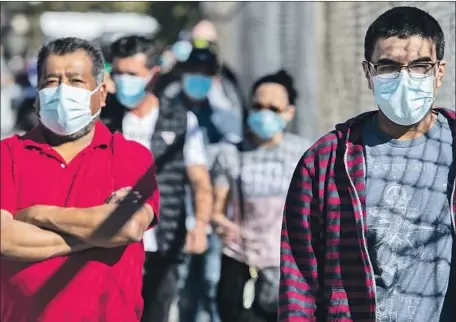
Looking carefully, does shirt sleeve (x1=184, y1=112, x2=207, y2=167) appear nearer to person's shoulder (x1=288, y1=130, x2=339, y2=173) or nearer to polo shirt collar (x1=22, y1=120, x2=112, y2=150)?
polo shirt collar (x1=22, y1=120, x2=112, y2=150)

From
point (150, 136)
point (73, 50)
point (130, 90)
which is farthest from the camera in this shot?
point (130, 90)

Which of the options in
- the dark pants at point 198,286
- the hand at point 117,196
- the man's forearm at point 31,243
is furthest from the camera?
the dark pants at point 198,286

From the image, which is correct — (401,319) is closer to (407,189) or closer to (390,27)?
(407,189)

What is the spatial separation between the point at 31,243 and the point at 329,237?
1.07 m

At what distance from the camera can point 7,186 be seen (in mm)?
4625

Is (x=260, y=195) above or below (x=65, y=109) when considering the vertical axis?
below

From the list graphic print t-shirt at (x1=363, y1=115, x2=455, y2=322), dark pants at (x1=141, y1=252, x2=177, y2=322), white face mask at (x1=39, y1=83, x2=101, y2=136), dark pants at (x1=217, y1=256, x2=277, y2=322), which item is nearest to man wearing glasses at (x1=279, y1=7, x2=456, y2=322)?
graphic print t-shirt at (x1=363, y1=115, x2=455, y2=322)

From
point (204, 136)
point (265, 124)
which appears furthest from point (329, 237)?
point (204, 136)

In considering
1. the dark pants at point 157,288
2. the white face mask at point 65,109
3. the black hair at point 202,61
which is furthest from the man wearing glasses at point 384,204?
the black hair at point 202,61

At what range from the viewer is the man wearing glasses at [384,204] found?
4.34 m

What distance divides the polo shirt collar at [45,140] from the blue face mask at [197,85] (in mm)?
3061

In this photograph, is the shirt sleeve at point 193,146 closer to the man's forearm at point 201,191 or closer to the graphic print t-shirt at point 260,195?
the man's forearm at point 201,191

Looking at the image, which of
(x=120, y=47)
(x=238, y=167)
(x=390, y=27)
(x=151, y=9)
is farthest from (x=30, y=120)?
(x=151, y=9)

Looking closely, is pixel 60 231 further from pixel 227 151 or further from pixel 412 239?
pixel 227 151
